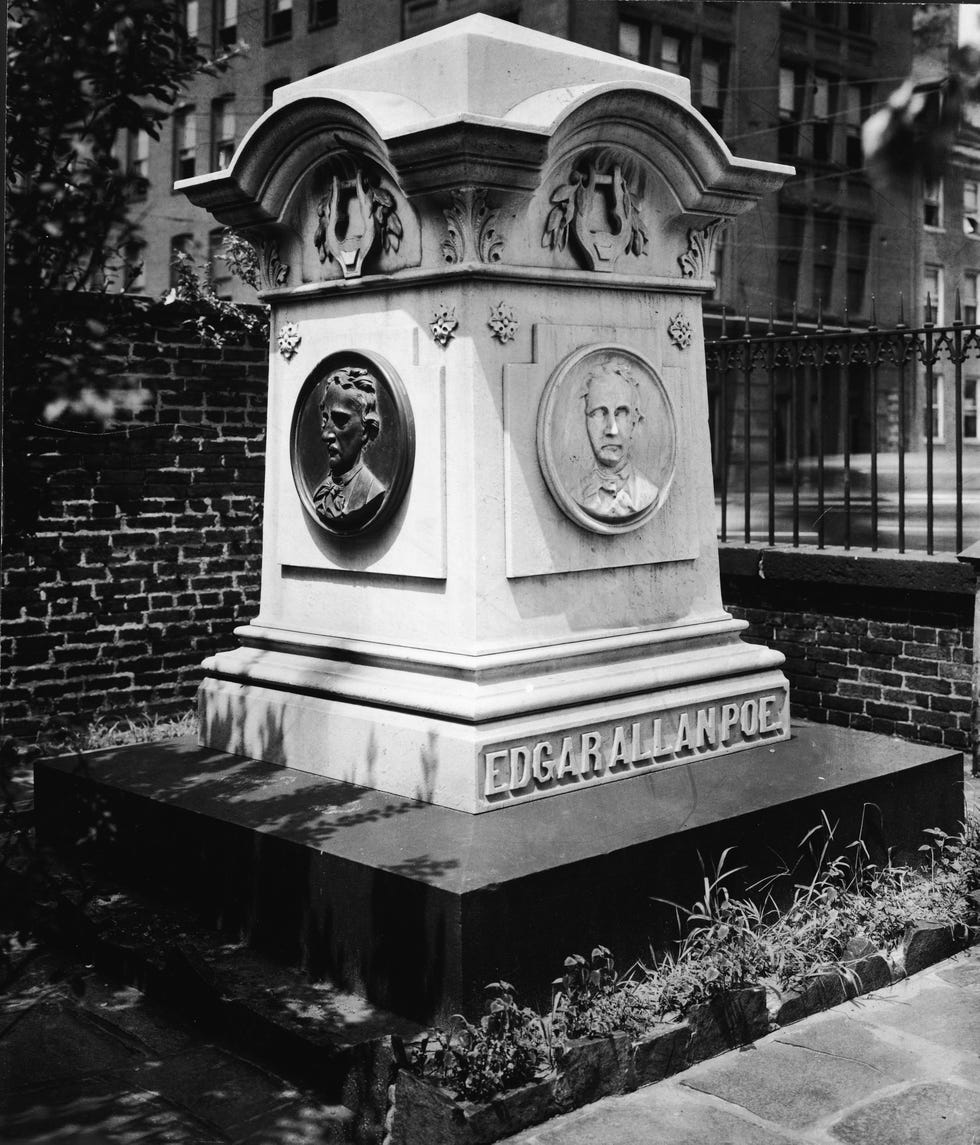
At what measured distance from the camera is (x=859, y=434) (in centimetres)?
2308

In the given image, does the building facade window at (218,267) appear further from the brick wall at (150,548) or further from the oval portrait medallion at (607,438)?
the oval portrait medallion at (607,438)

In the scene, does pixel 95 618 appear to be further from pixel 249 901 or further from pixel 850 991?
pixel 850 991

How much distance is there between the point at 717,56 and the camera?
377 inches

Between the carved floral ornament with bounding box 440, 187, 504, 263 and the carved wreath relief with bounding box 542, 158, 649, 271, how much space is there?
9.2 inches

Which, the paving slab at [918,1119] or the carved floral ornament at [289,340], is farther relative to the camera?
the carved floral ornament at [289,340]

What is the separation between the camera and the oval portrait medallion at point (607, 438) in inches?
186

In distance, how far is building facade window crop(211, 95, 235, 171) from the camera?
5.91 metres

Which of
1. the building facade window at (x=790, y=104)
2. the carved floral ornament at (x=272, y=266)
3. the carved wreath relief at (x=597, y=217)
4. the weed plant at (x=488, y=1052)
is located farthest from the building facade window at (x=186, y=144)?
the weed plant at (x=488, y=1052)

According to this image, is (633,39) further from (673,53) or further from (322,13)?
(322,13)

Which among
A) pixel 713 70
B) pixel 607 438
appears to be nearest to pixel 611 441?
pixel 607 438

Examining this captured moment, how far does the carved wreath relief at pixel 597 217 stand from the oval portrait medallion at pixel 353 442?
2.46 feet

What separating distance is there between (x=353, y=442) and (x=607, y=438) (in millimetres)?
875

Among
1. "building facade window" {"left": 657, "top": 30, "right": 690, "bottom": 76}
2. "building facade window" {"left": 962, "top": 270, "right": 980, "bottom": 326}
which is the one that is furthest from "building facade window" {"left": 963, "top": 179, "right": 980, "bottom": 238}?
"building facade window" {"left": 657, "top": 30, "right": 690, "bottom": 76}

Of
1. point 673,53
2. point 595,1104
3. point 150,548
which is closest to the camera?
point 595,1104
